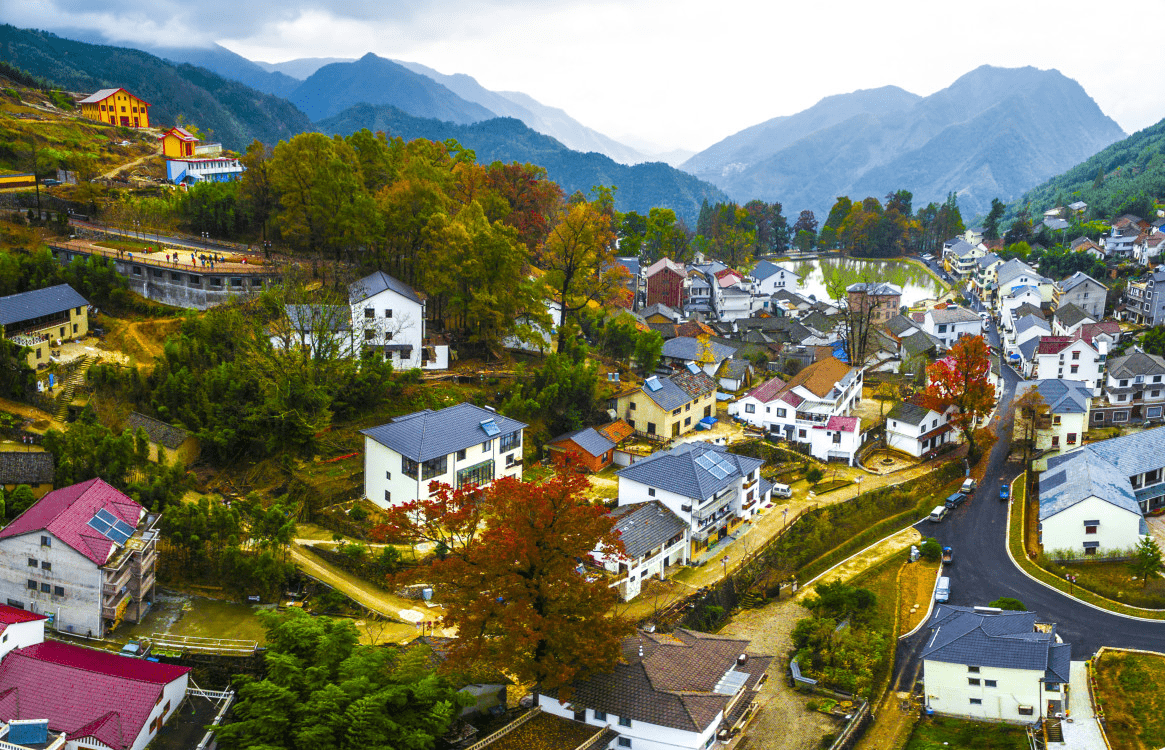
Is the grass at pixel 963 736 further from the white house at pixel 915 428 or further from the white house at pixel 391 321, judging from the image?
the white house at pixel 391 321

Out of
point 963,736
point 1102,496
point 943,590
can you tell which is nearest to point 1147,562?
point 1102,496

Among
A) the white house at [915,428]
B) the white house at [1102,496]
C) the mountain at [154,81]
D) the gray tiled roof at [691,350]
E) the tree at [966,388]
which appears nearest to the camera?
the white house at [1102,496]

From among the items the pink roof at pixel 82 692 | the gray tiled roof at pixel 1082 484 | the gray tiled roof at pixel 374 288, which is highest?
the gray tiled roof at pixel 374 288

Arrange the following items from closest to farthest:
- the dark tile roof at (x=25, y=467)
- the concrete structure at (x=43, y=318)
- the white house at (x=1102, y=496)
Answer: the dark tile roof at (x=25, y=467) < the white house at (x=1102, y=496) < the concrete structure at (x=43, y=318)

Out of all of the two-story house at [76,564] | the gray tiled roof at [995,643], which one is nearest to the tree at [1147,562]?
the gray tiled roof at [995,643]

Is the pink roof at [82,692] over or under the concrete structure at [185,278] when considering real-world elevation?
under

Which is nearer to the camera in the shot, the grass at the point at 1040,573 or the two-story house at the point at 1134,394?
the grass at the point at 1040,573

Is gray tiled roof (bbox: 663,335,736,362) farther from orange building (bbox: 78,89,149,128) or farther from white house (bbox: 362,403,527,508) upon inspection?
orange building (bbox: 78,89,149,128)
